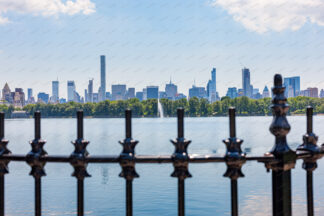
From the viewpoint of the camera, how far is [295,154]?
8.79ft

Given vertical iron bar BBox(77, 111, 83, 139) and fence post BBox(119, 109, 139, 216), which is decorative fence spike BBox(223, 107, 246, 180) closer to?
fence post BBox(119, 109, 139, 216)

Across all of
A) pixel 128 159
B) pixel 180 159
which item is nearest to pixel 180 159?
pixel 180 159

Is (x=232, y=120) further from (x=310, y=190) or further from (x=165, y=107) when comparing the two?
(x=165, y=107)

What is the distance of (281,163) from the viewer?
8.47 ft

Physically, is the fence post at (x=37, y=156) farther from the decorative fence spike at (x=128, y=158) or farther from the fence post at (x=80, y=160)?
the decorative fence spike at (x=128, y=158)

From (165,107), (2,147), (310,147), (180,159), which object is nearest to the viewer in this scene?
(180,159)

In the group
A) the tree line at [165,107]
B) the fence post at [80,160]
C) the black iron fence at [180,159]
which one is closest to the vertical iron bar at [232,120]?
the black iron fence at [180,159]

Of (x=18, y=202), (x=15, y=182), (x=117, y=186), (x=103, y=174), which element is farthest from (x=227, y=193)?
(x=15, y=182)

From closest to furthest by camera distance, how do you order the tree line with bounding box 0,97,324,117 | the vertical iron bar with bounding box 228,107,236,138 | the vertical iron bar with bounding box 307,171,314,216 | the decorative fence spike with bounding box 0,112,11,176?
1. the vertical iron bar with bounding box 228,107,236,138
2. the decorative fence spike with bounding box 0,112,11,176
3. the vertical iron bar with bounding box 307,171,314,216
4. the tree line with bounding box 0,97,324,117

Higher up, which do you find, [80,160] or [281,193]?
[80,160]

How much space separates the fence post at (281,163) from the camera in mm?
2588

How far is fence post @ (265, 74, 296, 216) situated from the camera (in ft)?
8.49

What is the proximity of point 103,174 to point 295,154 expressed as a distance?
24515mm

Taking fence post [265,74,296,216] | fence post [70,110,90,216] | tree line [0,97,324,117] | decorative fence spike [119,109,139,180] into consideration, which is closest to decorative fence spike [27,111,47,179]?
fence post [70,110,90,216]
